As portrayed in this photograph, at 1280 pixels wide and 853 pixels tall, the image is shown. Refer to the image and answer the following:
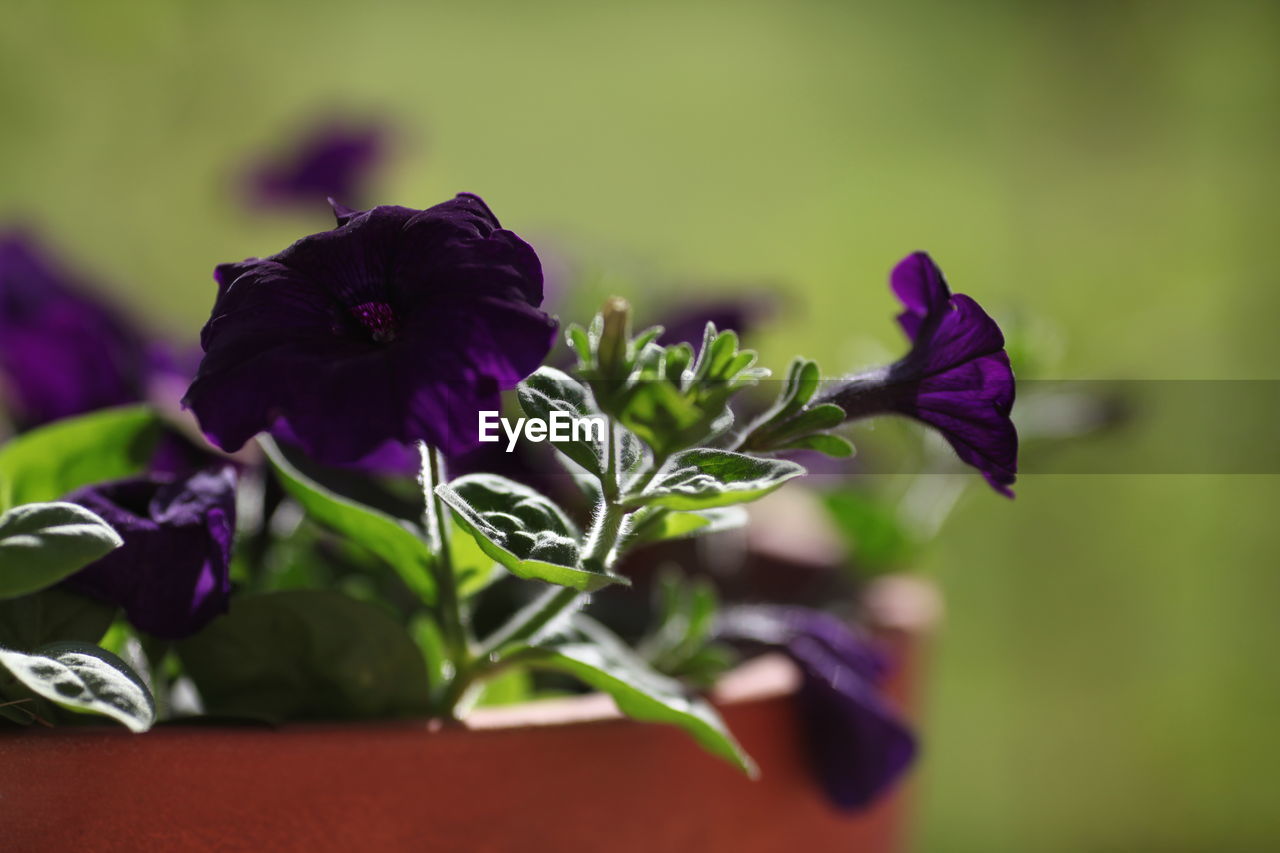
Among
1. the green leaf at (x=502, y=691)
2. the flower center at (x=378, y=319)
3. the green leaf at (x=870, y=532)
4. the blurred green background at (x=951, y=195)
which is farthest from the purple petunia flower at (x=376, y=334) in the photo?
the blurred green background at (x=951, y=195)

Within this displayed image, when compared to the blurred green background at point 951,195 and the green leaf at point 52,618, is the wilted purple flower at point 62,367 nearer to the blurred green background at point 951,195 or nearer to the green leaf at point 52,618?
the green leaf at point 52,618

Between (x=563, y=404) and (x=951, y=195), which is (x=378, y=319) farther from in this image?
(x=951, y=195)

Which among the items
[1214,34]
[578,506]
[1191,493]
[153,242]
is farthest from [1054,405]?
[153,242]

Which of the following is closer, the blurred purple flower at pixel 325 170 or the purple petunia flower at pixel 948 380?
the purple petunia flower at pixel 948 380

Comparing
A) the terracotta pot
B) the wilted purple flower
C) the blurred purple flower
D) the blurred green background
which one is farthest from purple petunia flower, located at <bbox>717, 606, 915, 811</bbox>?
the blurred green background

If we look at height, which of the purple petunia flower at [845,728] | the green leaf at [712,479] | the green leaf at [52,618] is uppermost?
the green leaf at [712,479]
